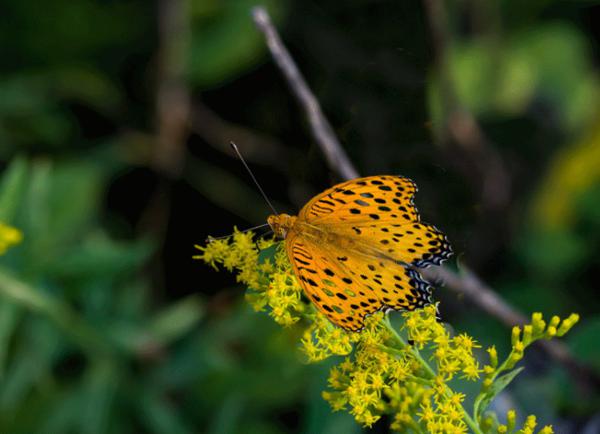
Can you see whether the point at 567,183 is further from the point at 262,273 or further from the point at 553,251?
the point at 262,273

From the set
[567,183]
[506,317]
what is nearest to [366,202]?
[506,317]

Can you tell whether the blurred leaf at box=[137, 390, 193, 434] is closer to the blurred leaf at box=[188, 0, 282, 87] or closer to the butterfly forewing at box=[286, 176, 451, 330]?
the butterfly forewing at box=[286, 176, 451, 330]

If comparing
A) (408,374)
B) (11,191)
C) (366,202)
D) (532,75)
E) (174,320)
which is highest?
(366,202)

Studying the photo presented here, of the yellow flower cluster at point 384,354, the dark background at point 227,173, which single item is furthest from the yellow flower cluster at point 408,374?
the dark background at point 227,173

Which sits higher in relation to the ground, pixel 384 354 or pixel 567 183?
pixel 384 354

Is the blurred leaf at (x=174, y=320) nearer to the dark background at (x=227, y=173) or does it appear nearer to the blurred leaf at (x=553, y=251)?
the dark background at (x=227, y=173)

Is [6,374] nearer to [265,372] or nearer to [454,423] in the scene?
[265,372]

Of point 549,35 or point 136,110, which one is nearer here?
point 549,35

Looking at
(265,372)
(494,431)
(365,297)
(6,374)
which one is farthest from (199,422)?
(365,297)
